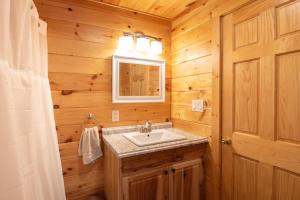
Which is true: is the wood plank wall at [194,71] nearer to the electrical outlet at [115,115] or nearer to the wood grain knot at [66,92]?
the electrical outlet at [115,115]

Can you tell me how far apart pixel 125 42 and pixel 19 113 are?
1.32 meters

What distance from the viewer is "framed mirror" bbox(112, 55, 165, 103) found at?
74.5 inches

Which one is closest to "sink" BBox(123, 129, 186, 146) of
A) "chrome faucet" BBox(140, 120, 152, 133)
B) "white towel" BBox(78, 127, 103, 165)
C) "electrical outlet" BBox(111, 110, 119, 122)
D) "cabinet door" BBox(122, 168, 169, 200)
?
"chrome faucet" BBox(140, 120, 152, 133)

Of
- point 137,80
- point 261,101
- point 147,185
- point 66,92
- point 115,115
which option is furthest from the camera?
point 137,80

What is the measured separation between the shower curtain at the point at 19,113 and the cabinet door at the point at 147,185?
55 centimetres

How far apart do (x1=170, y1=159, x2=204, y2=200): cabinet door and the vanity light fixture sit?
4.23 feet

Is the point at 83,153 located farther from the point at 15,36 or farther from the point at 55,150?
the point at 15,36

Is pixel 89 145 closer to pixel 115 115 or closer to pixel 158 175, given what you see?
pixel 115 115

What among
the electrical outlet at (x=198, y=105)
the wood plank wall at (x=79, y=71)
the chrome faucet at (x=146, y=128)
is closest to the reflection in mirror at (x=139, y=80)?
the wood plank wall at (x=79, y=71)

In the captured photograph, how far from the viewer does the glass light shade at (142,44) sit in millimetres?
1964

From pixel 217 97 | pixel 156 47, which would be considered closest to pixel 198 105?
pixel 217 97

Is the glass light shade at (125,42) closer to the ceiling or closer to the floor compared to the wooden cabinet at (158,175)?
closer to the ceiling

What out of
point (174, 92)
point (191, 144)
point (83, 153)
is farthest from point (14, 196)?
point (174, 92)

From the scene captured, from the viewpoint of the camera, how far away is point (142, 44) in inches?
77.7
